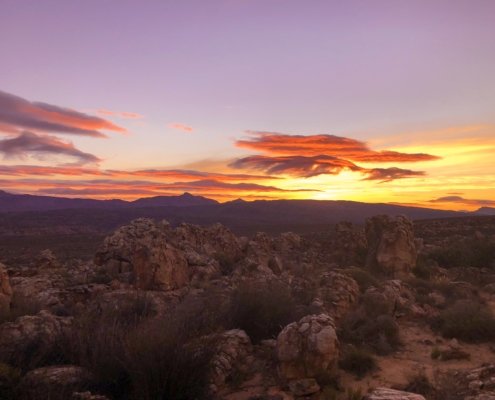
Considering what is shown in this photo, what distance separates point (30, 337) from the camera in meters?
7.16

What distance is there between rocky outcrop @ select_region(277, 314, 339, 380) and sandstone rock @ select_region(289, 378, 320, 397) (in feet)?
0.59

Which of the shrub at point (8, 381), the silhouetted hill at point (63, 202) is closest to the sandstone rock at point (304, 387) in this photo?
the shrub at point (8, 381)

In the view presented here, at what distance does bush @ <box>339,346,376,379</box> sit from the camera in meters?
8.17

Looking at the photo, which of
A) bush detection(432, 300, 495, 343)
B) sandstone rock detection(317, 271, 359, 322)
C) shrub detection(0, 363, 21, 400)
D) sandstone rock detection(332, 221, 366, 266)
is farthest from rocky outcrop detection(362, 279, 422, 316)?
shrub detection(0, 363, 21, 400)

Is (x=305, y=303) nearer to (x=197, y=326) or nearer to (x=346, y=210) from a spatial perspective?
(x=197, y=326)

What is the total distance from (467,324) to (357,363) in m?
3.55

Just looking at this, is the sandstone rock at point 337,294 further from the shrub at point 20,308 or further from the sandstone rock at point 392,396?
the shrub at point 20,308

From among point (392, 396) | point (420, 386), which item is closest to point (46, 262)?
point (420, 386)

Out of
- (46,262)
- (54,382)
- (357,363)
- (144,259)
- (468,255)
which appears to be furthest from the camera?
(468,255)

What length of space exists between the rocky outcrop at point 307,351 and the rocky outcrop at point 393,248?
993 cm

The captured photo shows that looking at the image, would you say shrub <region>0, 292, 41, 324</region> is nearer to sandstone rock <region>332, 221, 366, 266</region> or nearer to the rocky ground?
the rocky ground

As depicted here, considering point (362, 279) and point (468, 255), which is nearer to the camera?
point (362, 279)

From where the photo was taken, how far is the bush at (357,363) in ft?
26.8

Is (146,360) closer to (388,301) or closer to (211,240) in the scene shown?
(388,301)
